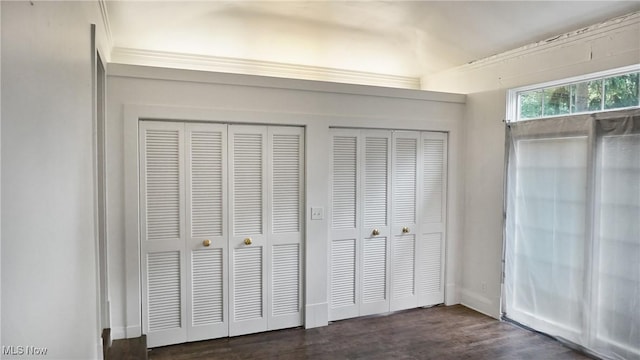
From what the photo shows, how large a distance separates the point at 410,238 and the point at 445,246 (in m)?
0.47

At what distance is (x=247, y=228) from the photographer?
3441 millimetres

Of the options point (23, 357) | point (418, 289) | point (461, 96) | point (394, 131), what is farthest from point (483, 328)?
point (23, 357)

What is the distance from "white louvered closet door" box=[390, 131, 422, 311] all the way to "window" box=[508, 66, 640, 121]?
3.48 feet

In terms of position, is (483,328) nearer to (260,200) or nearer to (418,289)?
(418,289)

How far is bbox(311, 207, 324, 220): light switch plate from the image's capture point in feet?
11.9

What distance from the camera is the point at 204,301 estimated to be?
10.9 ft

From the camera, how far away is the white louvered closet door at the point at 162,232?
313cm

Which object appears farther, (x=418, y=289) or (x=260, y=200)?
(x=418, y=289)

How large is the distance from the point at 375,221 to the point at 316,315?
1.10 meters

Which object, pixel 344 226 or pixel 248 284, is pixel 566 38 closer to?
pixel 344 226

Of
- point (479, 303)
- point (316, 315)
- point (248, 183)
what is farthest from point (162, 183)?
point (479, 303)

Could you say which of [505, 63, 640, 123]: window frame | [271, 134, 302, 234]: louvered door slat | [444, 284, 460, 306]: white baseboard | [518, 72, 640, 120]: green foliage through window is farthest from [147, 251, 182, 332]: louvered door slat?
[518, 72, 640, 120]: green foliage through window

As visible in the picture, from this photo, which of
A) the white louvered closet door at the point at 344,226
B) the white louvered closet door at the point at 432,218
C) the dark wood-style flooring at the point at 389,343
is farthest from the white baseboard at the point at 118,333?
the white louvered closet door at the point at 432,218

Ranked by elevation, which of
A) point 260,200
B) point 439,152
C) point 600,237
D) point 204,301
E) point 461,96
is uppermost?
point 461,96
